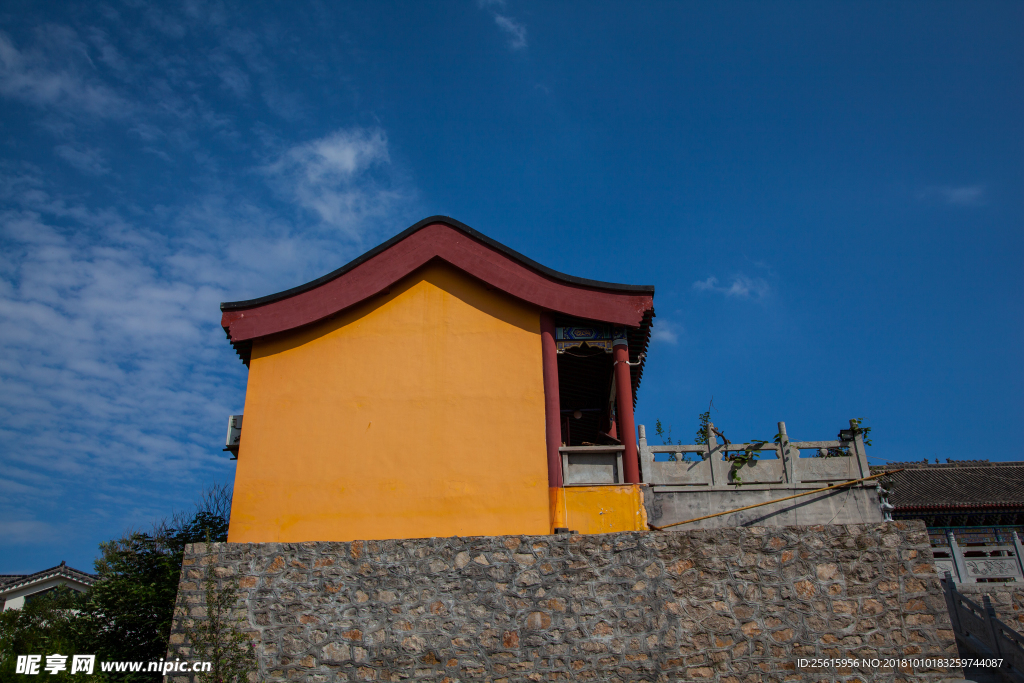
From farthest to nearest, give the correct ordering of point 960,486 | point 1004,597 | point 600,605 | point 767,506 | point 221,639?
point 960,486, point 1004,597, point 767,506, point 221,639, point 600,605

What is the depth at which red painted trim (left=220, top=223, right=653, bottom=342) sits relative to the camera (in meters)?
11.2

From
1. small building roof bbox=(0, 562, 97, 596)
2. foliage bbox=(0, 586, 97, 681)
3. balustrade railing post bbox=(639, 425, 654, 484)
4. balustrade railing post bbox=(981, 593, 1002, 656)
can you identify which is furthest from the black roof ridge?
small building roof bbox=(0, 562, 97, 596)

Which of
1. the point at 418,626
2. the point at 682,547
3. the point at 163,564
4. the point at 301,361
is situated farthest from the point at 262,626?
the point at 682,547

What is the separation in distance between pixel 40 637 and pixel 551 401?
11.4 m

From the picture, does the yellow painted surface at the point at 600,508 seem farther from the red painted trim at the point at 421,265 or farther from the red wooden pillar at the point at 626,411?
the red painted trim at the point at 421,265

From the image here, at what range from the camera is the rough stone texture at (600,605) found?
308 inches

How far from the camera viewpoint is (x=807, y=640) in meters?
7.85

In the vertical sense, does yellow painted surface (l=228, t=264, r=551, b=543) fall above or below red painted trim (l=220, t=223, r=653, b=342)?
below

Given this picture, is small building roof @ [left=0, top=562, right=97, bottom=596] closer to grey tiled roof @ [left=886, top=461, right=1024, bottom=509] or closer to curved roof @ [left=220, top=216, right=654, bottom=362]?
curved roof @ [left=220, top=216, right=654, bottom=362]

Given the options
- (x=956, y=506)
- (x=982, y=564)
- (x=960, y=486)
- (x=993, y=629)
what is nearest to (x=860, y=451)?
(x=993, y=629)

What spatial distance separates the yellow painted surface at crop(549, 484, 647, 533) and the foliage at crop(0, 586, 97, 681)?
6.67 meters

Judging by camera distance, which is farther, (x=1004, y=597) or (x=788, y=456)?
(x=1004, y=597)

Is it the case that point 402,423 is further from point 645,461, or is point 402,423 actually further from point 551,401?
point 645,461

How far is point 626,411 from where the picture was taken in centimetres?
1067
